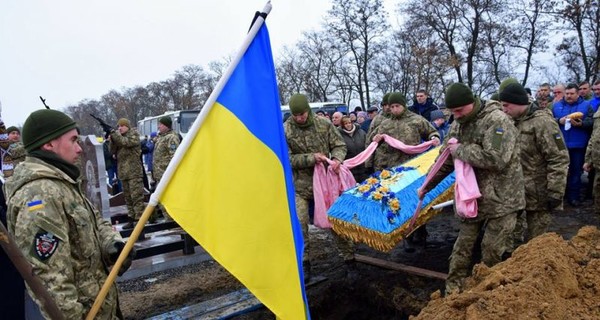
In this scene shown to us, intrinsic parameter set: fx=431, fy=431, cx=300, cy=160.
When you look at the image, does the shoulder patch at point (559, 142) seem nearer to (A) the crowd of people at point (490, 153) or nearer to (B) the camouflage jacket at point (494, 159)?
(A) the crowd of people at point (490, 153)

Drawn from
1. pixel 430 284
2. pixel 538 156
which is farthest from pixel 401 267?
pixel 538 156

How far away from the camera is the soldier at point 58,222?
82.1 inches

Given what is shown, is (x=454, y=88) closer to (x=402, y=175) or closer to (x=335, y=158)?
(x=402, y=175)

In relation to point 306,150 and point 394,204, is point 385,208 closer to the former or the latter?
point 394,204

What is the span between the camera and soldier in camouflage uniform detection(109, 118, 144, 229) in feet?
26.8

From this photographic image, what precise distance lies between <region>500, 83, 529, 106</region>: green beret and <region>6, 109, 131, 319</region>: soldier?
360 centimetres

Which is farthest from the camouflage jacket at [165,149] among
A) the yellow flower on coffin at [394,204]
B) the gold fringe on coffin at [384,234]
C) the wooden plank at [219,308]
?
the yellow flower on coffin at [394,204]

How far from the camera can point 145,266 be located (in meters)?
6.10

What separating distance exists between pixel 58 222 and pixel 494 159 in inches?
122

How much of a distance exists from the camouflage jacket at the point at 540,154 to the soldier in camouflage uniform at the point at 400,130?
148 centimetres

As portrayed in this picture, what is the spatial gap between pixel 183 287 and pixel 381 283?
7.88 feet

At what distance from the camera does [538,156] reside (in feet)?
14.8

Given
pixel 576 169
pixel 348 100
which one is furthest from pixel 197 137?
pixel 348 100

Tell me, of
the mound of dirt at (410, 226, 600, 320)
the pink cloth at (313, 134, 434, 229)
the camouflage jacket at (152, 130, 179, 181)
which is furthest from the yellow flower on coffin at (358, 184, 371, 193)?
the camouflage jacket at (152, 130, 179, 181)
